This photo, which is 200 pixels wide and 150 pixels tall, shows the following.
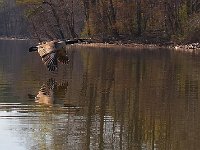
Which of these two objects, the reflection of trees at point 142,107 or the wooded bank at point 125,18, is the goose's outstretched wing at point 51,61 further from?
the wooded bank at point 125,18

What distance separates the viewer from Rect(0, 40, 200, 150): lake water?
41.4ft

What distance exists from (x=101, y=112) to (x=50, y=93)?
16.8 ft

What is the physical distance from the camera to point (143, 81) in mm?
25328

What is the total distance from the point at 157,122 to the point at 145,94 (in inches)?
219

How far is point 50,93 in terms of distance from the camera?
21.5 m

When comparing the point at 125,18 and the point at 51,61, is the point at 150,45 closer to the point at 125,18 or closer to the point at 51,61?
the point at 125,18

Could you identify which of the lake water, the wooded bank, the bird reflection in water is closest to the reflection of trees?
the lake water

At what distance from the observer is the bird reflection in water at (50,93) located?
19112mm

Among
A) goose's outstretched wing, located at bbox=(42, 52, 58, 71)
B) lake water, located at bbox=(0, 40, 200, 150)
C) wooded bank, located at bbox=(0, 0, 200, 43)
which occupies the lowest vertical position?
lake water, located at bbox=(0, 40, 200, 150)

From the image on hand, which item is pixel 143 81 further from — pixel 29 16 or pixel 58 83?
pixel 29 16

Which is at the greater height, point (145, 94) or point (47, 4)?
point (47, 4)

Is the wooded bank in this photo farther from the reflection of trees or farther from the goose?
the reflection of trees

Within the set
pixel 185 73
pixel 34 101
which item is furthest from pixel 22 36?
pixel 34 101

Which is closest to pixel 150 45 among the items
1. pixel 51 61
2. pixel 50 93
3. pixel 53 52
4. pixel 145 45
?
pixel 145 45
